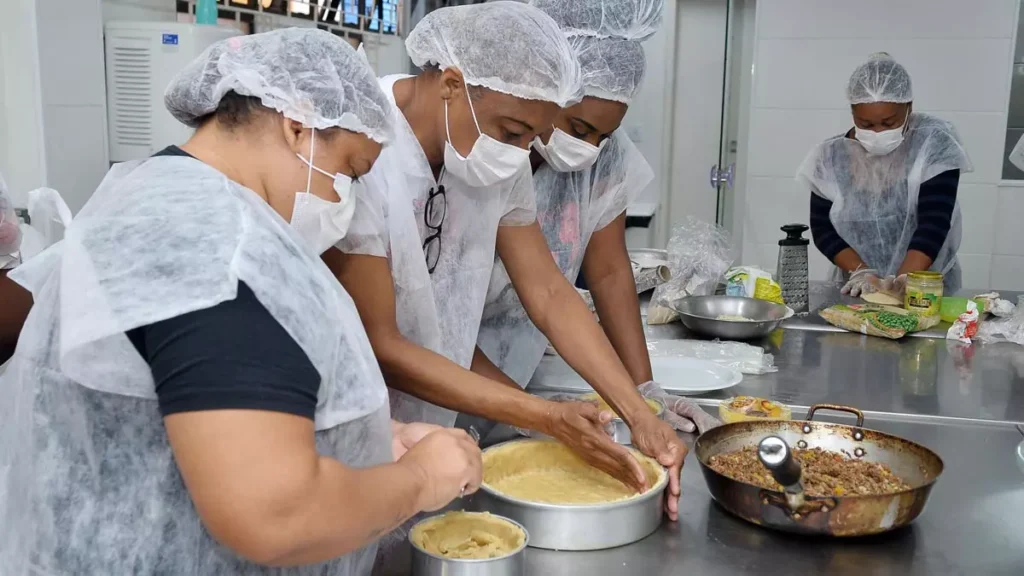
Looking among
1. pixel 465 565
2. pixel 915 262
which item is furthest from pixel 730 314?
pixel 465 565

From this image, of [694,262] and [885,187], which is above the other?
[885,187]

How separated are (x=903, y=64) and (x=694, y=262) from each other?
2227 millimetres

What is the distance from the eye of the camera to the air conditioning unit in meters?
2.93

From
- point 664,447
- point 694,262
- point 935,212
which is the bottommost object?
point 664,447

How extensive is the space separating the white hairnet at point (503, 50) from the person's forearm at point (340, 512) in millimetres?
768

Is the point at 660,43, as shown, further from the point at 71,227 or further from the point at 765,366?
the point at 71,227

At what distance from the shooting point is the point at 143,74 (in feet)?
9.74

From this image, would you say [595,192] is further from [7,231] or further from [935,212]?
[935,212]

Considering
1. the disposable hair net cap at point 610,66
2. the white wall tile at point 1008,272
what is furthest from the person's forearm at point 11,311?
the white wall tile at point 1008,272

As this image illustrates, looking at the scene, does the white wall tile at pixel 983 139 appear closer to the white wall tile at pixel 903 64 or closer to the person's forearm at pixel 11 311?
the white wall tile at pixel 903 64

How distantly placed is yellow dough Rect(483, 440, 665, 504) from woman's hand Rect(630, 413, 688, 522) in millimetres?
24

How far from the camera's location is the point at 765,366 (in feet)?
7.64

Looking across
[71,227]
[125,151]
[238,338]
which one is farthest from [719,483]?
[125,151]

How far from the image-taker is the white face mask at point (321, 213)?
3.50ft
